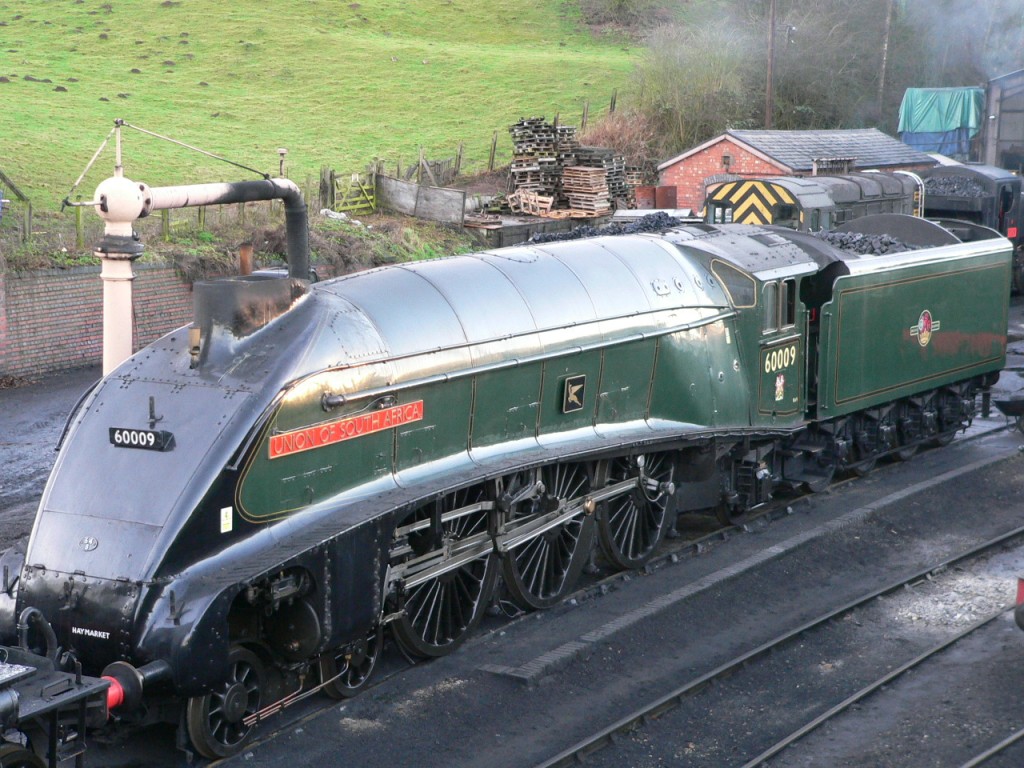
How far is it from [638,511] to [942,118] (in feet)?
131

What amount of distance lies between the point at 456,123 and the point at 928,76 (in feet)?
77.1

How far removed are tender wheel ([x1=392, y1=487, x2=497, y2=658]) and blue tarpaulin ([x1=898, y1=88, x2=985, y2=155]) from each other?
41.9 metres

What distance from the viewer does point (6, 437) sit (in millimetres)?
16672

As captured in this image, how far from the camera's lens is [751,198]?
73.8ft

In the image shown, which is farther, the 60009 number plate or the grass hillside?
the grass hillside

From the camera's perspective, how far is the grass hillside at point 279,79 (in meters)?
34.4

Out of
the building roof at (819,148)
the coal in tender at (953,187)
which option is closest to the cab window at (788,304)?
the coal in tender at (953,187)

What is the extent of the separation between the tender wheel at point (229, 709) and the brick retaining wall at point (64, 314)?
1311 centimetres

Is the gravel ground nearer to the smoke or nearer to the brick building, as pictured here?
the brick building

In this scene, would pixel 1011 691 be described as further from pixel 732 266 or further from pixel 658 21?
pixel 658 21

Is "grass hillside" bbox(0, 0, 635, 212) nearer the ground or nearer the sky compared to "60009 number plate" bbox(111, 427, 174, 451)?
nearer the sky

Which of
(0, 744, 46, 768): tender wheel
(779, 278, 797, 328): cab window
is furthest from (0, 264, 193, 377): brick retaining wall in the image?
(0, 744, 46, 768): tender wheel

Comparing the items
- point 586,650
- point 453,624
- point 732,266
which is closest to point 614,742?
point 586,650

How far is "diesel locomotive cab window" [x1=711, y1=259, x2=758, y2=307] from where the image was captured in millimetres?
12492
